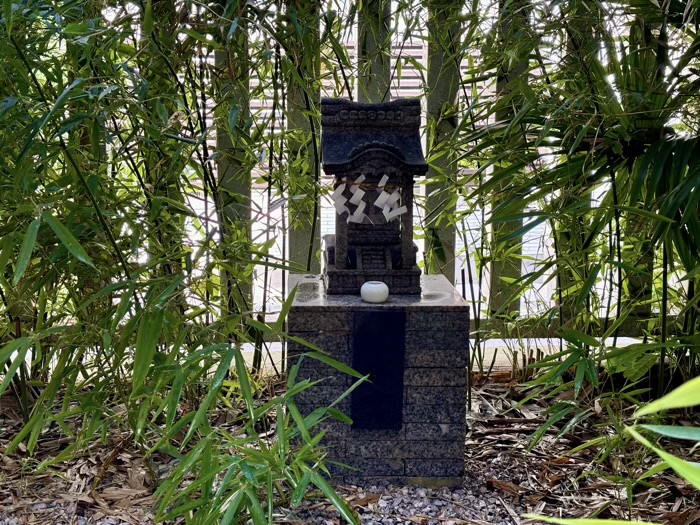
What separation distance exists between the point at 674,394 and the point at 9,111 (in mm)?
1791

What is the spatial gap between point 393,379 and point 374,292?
0.94 feet

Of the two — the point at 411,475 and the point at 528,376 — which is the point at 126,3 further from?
the point at 528,376

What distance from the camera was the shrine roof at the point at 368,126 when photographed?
92.7 inches

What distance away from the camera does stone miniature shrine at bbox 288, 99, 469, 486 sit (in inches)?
91.5

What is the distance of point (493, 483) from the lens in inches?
95.7

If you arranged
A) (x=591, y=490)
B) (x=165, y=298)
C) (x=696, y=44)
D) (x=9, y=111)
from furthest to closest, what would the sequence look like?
(x=591, y=490) < (x=696, y=44) < (x=9, y=111) < (x=165, y=298)

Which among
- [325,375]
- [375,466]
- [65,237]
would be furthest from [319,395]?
[65,237]

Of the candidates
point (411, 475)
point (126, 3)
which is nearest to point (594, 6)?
point (126, 3)

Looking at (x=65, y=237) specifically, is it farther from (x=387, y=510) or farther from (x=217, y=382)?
(x=387, y=510)

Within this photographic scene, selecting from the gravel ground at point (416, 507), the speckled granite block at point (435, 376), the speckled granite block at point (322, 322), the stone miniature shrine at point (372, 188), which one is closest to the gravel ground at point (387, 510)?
the gravel ground at point (416, 507)

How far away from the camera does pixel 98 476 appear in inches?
92.7

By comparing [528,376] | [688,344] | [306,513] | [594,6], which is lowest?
[306,513]

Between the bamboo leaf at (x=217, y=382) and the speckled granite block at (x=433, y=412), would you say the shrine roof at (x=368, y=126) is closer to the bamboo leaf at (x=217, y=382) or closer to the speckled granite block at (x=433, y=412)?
the speckled granite block at (x=433, y=412)

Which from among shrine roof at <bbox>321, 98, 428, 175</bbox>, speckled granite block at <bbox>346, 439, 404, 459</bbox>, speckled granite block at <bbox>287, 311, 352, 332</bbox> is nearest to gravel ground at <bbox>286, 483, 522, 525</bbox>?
speckled granite block at <bbox>346, 439, 404, 459</bbox>
